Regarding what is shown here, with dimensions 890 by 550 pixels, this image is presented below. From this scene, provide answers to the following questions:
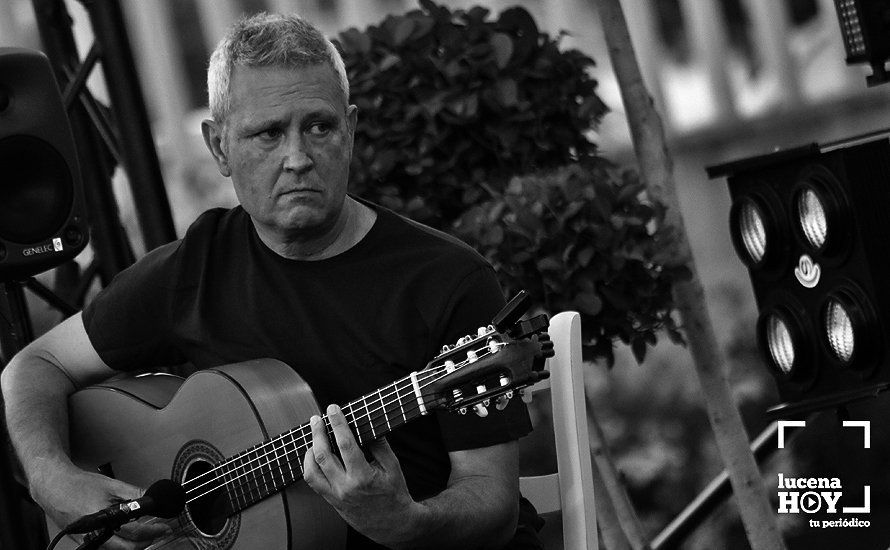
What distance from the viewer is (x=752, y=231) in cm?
277

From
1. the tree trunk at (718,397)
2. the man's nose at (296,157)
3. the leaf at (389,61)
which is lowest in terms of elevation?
the tree trunk at (718,397)

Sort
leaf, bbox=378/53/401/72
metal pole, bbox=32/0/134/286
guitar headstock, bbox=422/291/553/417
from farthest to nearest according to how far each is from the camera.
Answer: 1. metal pole, bbox=32/0/134/286
2. leaf, bbox=378/53/401/72
3. guitar headstock, bbox=422/291/553/417

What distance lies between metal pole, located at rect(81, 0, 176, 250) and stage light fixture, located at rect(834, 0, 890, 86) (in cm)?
169

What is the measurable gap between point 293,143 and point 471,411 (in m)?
0.48

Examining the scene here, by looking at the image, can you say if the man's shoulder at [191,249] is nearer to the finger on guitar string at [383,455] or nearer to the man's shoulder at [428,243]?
the man's shoulder at [428,243]

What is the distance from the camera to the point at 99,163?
130 inches

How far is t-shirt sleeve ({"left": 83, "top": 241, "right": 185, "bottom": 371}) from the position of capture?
2.08m

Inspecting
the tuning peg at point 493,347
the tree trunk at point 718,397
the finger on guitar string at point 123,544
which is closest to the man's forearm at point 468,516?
the tuning peg at point 493,347

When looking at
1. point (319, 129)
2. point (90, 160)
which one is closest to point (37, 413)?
point (319, 129)

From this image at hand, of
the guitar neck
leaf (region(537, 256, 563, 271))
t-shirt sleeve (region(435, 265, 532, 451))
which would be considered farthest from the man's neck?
leaf (region(537, 256, 563, 271))

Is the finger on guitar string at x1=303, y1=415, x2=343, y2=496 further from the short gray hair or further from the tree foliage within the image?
the tree foliage

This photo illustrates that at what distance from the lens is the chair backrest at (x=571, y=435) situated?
1.80 m

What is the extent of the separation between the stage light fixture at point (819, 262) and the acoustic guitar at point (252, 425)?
1.15 meters

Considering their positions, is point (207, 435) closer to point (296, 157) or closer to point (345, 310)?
point (345, 310)
